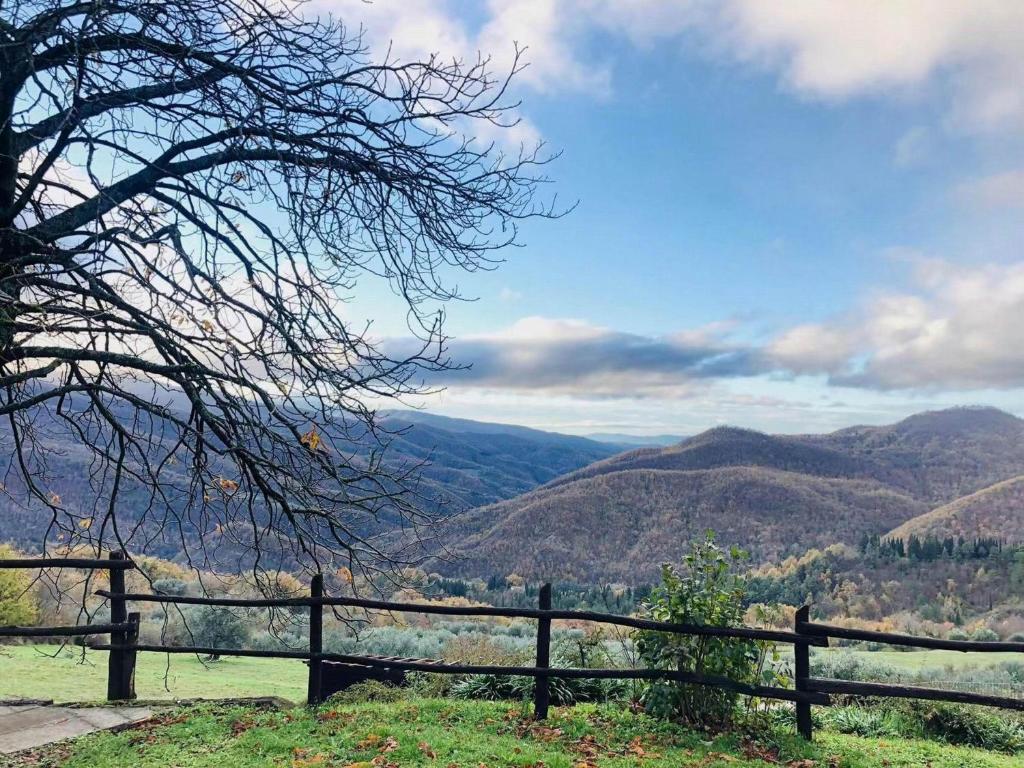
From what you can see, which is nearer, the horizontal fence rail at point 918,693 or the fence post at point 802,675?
the horizontal fence rail at point 918,693

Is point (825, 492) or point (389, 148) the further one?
point (825, 492)

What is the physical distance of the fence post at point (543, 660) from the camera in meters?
7.29

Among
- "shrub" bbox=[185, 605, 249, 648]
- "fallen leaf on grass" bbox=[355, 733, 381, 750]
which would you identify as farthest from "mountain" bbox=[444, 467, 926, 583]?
"fallen leaf on grass" bbox=[355, 733, 381, 750]

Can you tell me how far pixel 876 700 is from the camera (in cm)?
976

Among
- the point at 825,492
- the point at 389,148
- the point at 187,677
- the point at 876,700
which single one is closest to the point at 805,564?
the point at 825,492

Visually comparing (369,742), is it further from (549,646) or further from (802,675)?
(802,675)

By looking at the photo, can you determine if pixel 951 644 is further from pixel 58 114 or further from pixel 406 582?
pixel 58 114

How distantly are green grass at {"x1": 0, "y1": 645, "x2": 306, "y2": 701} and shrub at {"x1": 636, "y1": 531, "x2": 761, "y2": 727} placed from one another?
4.99 metres

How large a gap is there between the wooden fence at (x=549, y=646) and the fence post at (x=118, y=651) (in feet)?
0.04

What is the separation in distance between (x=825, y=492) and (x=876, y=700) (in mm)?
82904

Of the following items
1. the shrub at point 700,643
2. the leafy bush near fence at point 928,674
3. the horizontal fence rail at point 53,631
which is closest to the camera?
the shrub at point 700,643

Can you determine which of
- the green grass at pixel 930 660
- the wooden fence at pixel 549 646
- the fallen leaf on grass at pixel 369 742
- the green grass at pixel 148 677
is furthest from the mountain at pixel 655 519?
the fallen leaf on grass at pixel 369 742

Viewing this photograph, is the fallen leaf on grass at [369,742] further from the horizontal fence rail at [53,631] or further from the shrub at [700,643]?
the horizontal fence rail at [53,631]

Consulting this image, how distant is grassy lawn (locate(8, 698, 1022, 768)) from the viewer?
5941 mm
